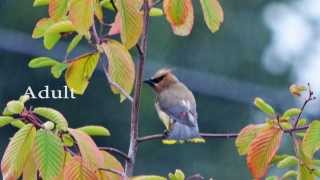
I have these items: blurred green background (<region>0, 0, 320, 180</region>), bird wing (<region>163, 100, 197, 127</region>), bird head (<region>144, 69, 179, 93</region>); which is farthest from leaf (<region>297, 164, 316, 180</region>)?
blurred green background (<region>0, 0, 320, 180</region>)

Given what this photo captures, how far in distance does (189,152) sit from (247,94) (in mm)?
3099

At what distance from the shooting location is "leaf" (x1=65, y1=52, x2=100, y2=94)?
246cm

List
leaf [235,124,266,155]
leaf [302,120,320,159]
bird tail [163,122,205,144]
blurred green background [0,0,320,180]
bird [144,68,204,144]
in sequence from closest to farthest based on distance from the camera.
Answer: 1. leaf [302,120,320,159]
2. leaf [235,124,266,155]
3. bird tail [163,122,205,144]
4. bird [144,68,204,144]
5. blurred green background [0,0,320,180]

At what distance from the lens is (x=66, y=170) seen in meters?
2.24

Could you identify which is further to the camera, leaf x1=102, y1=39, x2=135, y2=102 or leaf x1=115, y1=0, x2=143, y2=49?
leaf x1=102, y1=39, x2=135, y2=102

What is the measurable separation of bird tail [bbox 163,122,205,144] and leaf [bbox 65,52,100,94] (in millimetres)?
239

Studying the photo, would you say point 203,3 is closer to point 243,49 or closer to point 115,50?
point 115,50

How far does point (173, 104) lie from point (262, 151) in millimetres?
956

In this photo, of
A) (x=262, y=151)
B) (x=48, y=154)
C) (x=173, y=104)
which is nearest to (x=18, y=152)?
(x=48, y=154)

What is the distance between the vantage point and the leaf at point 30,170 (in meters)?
2.26

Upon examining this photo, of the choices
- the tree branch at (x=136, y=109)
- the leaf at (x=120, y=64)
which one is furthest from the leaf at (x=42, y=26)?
the tree branch at (x=136, y=109)

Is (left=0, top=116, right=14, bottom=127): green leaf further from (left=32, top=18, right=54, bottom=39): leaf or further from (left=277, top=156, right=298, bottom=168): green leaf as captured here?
(left=277, top=156, right=298, bottom=168): green leaf

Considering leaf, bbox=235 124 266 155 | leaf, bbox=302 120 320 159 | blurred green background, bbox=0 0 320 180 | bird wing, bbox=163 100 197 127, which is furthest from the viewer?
blurred green background, bbox=0 0 320 180

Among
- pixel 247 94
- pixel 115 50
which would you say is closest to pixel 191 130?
pixel 115 50
